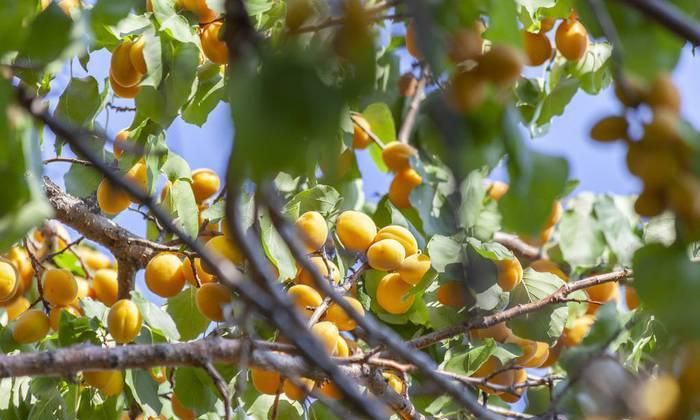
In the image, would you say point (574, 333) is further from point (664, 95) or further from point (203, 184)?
point (664, 95)

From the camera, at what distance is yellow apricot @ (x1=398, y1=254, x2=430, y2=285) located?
5.16 ft

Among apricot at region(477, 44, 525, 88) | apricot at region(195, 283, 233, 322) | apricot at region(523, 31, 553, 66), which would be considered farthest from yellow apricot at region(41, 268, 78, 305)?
apricot at region(477, 44, 525, 88)

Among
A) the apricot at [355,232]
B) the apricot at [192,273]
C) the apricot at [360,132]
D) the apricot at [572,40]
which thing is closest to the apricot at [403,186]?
the apricot at [360,132]

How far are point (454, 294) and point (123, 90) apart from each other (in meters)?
0.64

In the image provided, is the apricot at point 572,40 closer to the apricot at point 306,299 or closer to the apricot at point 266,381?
the apricot at point 306,299

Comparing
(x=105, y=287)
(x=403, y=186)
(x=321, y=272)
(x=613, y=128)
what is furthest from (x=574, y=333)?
(x=613, y=128)

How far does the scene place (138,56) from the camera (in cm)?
154

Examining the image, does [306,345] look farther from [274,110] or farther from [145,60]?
[145,60]

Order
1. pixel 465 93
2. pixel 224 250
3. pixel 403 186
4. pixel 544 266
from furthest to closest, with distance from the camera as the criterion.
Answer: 1. pixel 544 266
2. pixel 403 186
3. pixel 224 250
4. pixel 465 93

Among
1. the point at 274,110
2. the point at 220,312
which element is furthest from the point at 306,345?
the point at 220,312

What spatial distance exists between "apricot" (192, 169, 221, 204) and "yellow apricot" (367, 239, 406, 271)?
1.19ft

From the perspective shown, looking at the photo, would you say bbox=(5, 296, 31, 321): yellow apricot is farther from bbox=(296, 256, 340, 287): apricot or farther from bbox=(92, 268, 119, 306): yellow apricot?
bbox=(296, 256, 340, 287): apricot

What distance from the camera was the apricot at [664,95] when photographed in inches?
26.8

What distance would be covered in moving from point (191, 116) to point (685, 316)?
113 cm
